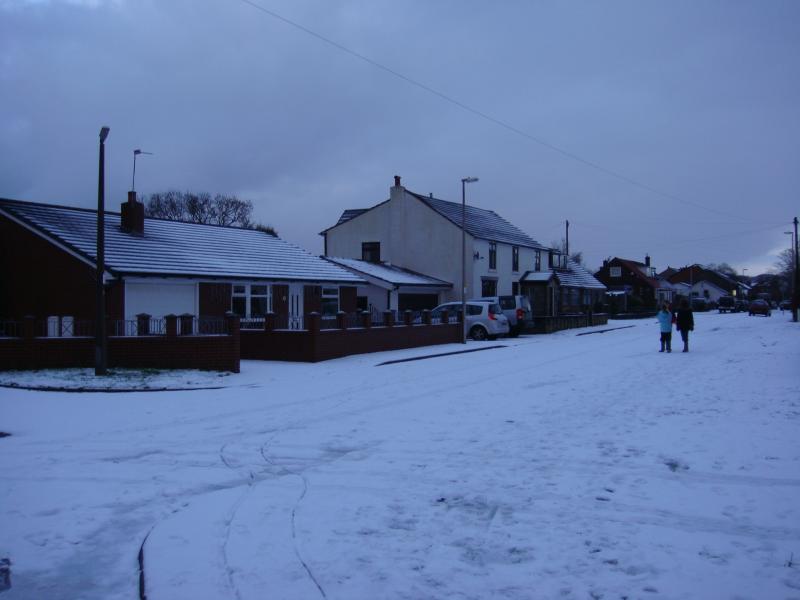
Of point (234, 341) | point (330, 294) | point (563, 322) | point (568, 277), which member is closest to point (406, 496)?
point (234, 341)

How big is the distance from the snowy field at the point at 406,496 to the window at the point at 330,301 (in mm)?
16263

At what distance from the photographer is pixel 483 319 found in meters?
31.4

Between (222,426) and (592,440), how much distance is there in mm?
5351

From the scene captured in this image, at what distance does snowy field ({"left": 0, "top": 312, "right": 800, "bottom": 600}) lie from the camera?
4.57m

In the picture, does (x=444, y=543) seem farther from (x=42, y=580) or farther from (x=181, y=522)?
(x=42, y=580)

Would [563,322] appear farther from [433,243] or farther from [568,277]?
[433,243]

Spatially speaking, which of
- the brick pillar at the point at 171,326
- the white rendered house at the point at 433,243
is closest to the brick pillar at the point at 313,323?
the brick pillar at the point at 171,326

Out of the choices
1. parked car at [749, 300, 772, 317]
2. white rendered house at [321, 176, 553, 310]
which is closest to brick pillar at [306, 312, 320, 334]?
white rendered house at [321, 176, 553, 310]

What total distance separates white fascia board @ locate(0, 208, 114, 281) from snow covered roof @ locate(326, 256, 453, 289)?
50.3ft

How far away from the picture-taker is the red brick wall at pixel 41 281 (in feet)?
66.8

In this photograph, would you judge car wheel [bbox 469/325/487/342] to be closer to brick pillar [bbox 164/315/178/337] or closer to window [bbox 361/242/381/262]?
window [bbox 361/242/381/262]

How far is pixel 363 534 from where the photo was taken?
17.6 ft

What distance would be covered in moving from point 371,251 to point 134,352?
26.7 m

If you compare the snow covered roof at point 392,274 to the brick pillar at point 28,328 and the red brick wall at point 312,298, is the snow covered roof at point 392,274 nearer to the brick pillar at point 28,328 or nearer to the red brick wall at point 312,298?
the red brick wall at point 312,298
